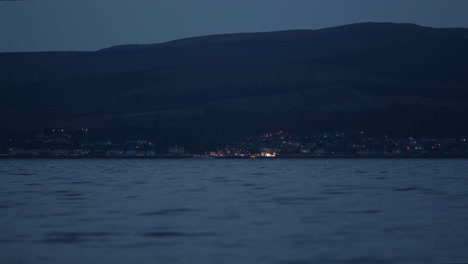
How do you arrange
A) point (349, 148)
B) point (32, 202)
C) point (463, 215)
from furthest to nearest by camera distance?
point (349, 148)
point (32, 202)
point (463, 215)

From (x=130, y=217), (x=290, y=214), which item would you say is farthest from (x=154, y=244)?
(x=290, y=214)

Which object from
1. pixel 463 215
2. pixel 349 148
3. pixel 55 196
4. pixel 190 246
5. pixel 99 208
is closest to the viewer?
pixel 190 246

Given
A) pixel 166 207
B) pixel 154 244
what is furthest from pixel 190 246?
pixel 166 207

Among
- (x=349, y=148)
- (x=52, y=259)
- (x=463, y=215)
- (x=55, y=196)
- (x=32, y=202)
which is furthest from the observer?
(x=349, y=148)

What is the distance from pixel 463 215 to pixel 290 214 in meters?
7.65

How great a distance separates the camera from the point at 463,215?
3169cm

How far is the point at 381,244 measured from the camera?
80.6 ft

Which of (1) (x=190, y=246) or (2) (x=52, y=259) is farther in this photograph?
(1) (x=190, y=246)

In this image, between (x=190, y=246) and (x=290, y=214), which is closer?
(x=190, y=246)

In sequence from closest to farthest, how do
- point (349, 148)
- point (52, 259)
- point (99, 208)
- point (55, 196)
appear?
point (52, 259) < point (99, 208) < point (55, 196) < point (349, 148)

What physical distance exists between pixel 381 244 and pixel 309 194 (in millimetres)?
19442

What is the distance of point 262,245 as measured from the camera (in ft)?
80.9

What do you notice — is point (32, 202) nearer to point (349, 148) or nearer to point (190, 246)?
point (190, 246)

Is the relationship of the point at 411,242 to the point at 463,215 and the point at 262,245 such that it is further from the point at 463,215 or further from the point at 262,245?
the point at 463,215
